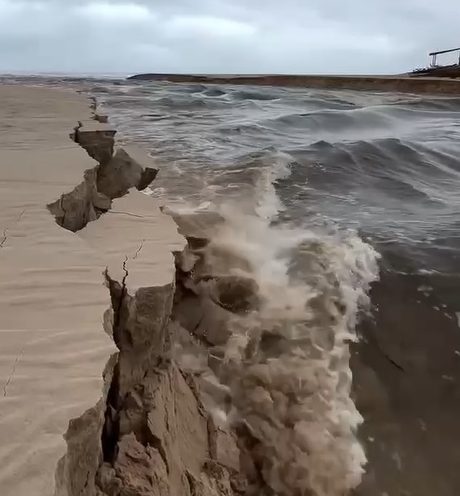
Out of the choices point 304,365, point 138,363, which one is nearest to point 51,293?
point 138,363

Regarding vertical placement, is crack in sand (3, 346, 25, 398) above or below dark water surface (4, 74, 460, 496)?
above

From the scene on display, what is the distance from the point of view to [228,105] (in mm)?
13836

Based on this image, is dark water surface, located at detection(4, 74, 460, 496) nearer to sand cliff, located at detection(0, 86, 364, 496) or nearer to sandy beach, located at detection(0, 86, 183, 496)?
sand cliff, located at detection(0, 86, 364, 496)

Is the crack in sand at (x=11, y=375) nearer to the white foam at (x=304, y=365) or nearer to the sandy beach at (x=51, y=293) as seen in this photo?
the sandy beach at (x=51, y=293)

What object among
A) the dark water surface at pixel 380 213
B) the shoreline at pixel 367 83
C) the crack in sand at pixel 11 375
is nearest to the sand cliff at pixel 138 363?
the crack in sand at pixel 11 375

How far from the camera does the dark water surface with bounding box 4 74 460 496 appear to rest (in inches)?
91.9

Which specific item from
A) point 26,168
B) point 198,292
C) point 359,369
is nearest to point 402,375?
point 359,369

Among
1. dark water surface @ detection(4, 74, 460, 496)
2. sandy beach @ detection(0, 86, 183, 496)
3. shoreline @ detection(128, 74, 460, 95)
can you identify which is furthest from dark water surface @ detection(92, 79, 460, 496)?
shoreline @ detection(128, 74, 460, 95)

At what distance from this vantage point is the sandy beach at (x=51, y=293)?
3.91 feet

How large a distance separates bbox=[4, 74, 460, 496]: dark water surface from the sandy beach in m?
1.15

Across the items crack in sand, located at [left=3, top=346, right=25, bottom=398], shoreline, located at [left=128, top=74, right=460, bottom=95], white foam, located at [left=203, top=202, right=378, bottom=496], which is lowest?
white foam, located at [left=203, top=202, right=378, bottom=496]

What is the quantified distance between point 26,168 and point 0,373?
2.17 m

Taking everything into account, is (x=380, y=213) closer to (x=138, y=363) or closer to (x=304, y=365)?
(x=304, y=365)

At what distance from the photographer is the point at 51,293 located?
180cm
